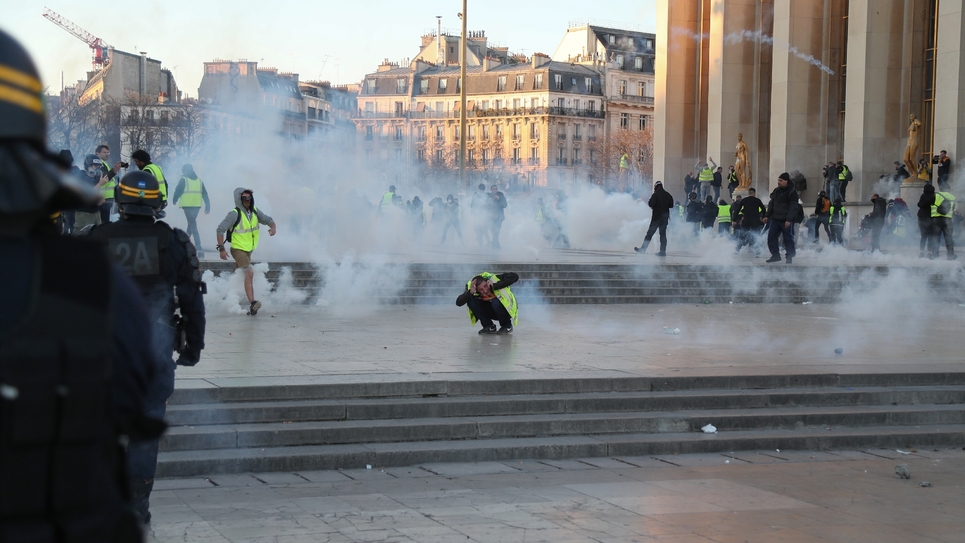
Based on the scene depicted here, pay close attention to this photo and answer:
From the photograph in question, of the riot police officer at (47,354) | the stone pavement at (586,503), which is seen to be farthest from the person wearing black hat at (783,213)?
the riot police officer at (47,354)

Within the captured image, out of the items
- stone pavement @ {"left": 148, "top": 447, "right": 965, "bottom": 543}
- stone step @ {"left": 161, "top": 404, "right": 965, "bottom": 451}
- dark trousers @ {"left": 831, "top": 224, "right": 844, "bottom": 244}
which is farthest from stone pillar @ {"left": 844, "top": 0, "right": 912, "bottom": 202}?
stone pavement @ {"left": 148, "top": 447, "right": 965, "bottom": 543}

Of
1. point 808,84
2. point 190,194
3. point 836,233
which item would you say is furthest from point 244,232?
point 808,84

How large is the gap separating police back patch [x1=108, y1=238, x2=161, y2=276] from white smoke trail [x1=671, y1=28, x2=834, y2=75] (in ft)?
110

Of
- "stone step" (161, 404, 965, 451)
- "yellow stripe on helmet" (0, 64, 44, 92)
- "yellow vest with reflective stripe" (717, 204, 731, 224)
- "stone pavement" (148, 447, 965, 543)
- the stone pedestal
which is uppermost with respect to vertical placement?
the stone pedestal

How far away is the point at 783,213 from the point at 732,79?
20.2 metres

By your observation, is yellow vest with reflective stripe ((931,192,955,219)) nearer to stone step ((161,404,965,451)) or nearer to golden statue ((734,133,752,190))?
stone step ((161,404,965,451))

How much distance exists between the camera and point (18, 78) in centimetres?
209

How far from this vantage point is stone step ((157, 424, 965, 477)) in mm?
7422

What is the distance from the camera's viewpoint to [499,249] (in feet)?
85.9

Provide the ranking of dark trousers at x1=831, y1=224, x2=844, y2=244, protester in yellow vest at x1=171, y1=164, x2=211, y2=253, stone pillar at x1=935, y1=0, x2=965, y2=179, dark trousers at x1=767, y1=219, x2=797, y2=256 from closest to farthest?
protester in yellow vest at x1=171, y1=164, x2=211, y2=253 → dark trousers at x1=767, y1=219, x2=797, y2=256 → dark trousers at x1=831, y1=224, x2=844, y2=244 → stone pillar at x1=935, y1=0, x2=965, y2=179

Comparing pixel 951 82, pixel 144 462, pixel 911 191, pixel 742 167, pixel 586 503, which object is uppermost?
pixel 951 82

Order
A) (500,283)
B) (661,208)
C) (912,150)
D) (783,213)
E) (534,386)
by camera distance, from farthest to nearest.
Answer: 1. (912,150)
2. (661,208)
3. (783,213)
4. (500,283)
5. (534,386)

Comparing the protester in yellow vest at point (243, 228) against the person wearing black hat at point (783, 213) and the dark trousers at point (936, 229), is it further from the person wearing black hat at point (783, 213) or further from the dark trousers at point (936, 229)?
the dark trousers at point (936, 229)

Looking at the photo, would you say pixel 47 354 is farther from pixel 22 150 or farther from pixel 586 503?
pixel 586 503
